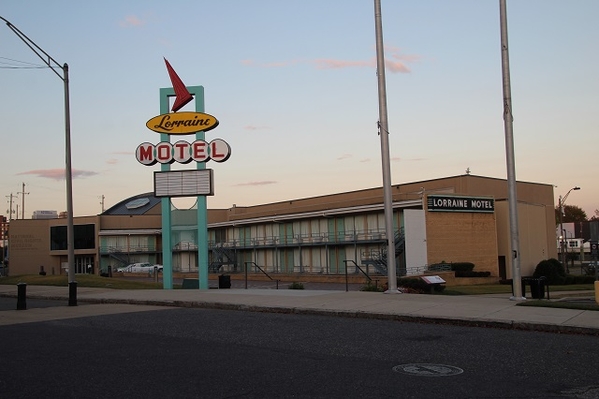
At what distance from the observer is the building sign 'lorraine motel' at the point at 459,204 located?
158 ft

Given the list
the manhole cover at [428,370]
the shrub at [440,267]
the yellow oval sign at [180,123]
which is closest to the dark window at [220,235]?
the shrub at [440,267]

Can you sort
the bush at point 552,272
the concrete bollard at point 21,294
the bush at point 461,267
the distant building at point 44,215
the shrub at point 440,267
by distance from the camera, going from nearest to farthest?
1. the concrete bollard at point 21,294
2. the shrub at point 440,267
3. the bush at point 552,272
4. the bush at point 461,267
5. the distant building at point 44,215

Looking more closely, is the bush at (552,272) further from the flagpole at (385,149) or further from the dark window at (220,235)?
the dark window at (220,235)

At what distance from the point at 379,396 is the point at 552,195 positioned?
69.8 metres

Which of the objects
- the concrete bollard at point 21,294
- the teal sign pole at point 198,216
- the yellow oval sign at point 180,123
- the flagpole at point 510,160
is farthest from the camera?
the teal sign pole at point 198,216

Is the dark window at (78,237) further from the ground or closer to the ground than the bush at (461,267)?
further from the ground

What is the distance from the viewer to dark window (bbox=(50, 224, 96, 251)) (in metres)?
81.0

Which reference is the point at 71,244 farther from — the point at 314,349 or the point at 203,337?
the point at 314,349

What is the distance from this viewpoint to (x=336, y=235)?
55.1m

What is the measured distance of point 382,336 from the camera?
11.8 m

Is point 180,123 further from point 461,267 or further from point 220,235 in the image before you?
point 220,235

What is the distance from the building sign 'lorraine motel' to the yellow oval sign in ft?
81.8

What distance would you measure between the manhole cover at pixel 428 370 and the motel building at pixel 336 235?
2505 centimetres

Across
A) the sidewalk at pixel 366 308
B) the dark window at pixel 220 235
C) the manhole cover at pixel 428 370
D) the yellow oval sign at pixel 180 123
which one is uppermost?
the yellow oval sign at pixel 180 123
